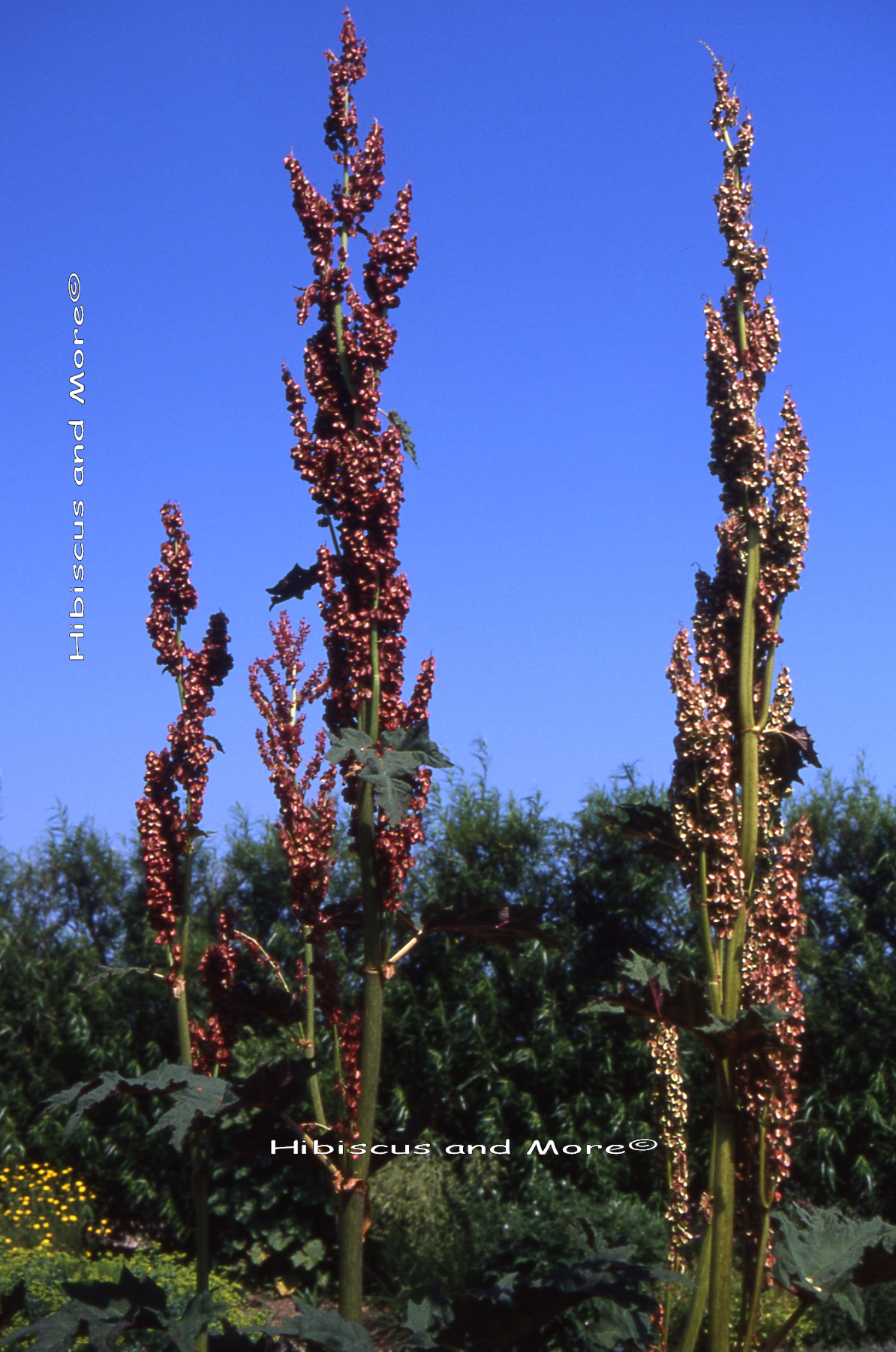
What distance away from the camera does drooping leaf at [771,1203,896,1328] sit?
214cm

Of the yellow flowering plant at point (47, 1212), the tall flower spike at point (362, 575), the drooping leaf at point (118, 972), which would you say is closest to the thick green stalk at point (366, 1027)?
the tall flower spike at point (362, 575)

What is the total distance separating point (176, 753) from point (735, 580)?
178cm

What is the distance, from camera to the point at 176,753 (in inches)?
136

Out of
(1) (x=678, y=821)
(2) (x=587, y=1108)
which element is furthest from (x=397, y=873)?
(2) (x=587, y=1108)

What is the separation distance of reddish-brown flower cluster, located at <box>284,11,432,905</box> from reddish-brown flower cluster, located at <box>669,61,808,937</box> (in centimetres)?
58

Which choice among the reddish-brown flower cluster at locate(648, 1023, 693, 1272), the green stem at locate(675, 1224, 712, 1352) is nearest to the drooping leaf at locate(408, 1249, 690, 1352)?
the green stem at locate(675, 1224, 712, 1352)

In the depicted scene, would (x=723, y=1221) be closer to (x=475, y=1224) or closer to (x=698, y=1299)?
(x=698, y=1299)

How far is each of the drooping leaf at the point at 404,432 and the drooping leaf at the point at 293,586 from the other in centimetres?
35

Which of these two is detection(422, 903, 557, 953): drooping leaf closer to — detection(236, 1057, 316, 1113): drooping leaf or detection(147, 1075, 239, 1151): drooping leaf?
detection(236, 1057, 316, 1113): drooping leaf

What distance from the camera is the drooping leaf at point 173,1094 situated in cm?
236

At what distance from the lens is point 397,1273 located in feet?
23.4

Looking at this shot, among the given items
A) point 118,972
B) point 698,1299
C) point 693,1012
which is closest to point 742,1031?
point 693,1012

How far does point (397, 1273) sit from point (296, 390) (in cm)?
627

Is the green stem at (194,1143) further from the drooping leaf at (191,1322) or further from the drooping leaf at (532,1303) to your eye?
the drooping leaf at (532,1303)
